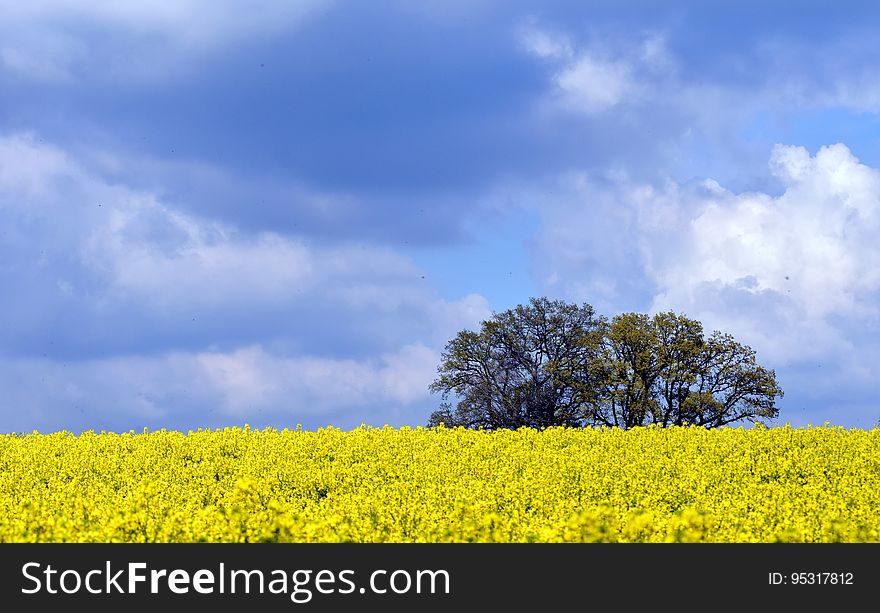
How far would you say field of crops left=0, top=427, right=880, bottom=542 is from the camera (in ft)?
35.6

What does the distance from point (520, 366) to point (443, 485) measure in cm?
3188

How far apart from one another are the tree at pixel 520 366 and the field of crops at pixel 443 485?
76.9 ft

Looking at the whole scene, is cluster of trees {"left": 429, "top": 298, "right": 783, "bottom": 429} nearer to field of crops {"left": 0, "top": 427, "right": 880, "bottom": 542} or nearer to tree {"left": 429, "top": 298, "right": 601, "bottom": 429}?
tree {"left": 429, "top": 298, "right": 601, "bottom": 429}

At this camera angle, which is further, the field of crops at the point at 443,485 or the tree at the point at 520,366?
the tree at the point at 520,366

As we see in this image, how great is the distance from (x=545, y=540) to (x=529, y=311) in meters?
37.2

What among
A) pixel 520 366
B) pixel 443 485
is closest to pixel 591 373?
pixel 520 366

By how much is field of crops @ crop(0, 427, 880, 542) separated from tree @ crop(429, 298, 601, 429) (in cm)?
2344

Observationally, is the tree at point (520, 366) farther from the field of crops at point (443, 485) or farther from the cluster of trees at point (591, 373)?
the field of crops at point (443, 485)

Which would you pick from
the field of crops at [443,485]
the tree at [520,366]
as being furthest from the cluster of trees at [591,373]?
the field of crops at [443,485]

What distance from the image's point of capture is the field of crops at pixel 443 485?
10836mm

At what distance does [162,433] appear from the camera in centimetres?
2248

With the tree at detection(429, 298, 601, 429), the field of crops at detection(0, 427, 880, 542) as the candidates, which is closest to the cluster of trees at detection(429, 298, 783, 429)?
the tree at detection(429, 298, 601, 429)
